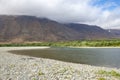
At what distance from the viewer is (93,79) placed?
53.4 ft

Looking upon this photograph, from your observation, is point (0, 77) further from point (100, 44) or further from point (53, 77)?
point (100, 44)

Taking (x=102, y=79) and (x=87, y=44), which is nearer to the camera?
(x=102, y=79)

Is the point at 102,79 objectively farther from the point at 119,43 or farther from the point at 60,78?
the point at 119,43

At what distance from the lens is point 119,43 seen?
13675cm

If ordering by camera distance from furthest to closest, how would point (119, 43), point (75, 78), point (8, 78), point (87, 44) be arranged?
1. point (87, 44)
2. point (119, 43)
3. point (75, 78)
4. point (8, 78)

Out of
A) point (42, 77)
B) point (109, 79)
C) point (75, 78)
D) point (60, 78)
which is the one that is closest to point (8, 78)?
point (42, 77)

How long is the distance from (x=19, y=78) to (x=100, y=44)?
13062 cm

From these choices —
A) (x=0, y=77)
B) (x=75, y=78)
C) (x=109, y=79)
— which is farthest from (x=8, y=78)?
(x=109, y=79)

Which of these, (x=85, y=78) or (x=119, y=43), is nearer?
(x=85, y=78)

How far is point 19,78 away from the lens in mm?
15586

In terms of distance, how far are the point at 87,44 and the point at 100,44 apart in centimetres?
→ 977

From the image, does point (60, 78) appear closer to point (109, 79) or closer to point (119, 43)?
point (109, 79)

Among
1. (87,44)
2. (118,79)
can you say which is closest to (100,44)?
(87,44)

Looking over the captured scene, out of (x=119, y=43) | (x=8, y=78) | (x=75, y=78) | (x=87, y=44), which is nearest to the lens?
(x=8, y=78)
